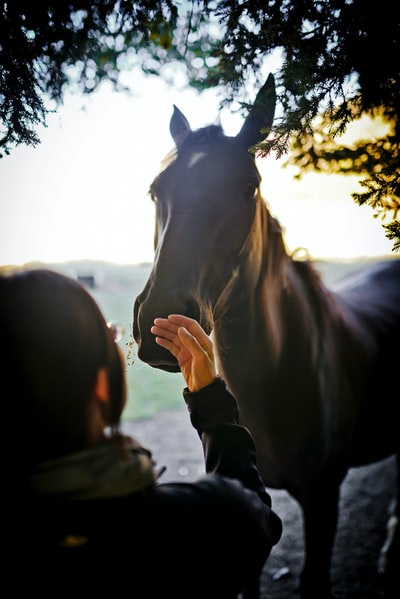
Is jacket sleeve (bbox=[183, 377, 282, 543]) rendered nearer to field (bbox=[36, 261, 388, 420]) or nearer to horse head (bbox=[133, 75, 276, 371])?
horse head (bbox=[133, 75, 276, 371])

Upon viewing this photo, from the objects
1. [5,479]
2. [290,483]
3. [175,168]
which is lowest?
[290,483]

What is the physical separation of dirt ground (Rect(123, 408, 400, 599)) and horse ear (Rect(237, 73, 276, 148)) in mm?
3215

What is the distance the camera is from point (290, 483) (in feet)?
7.46

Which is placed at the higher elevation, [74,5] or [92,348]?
[74,5]

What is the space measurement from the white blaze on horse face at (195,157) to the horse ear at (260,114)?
0.70ft

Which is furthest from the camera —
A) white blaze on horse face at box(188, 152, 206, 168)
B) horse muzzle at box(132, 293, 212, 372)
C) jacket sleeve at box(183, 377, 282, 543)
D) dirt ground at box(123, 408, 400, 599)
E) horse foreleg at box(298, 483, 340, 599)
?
dirt ground at box(123, 408, 400, 599)

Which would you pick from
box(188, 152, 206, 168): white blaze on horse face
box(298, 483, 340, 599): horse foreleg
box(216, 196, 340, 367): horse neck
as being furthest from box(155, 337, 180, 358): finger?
box(298, 483, 340, 599): horse foreleg

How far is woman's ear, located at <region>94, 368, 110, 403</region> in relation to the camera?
2.56ft

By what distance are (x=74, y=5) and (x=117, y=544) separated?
1.82 meters

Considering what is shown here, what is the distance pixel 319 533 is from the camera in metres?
2.33

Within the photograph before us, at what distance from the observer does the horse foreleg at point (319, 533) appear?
2.31 m

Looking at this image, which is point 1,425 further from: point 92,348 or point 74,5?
point 74,5

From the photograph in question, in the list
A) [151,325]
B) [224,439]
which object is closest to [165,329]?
[151,325]

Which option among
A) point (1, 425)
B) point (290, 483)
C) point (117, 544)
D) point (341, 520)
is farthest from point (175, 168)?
point (341, 520)
